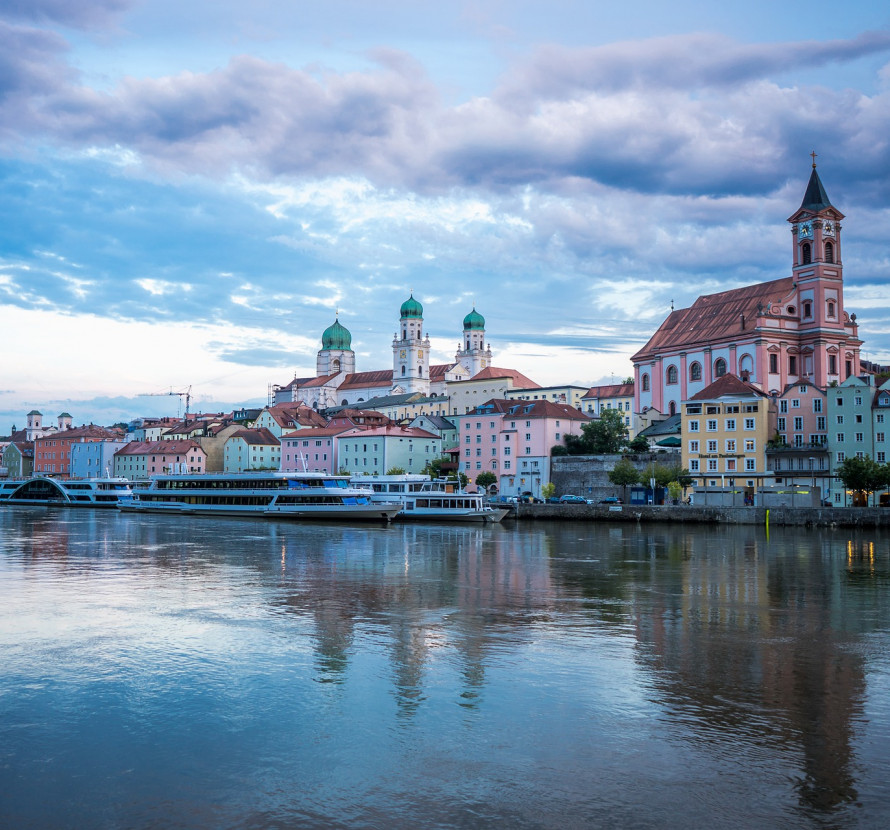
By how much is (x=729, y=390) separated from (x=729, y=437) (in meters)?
4.62

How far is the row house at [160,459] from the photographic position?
4724 inches

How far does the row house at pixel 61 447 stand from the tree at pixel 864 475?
104490mm

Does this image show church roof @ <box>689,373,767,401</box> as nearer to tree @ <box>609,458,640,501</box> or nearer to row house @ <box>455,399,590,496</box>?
tree @ <box>609,458,640,501</box>

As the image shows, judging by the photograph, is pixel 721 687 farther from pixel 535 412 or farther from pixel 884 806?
pixel 535 412

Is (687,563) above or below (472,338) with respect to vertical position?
below

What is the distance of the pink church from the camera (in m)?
83.6

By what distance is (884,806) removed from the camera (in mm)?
10344

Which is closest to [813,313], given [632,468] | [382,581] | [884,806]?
[632,468]

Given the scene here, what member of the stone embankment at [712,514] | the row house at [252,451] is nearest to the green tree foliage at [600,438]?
the stone embankment at [712,514]

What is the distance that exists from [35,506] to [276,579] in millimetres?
76673

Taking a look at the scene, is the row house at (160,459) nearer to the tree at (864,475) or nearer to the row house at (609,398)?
the row house at (609,398)

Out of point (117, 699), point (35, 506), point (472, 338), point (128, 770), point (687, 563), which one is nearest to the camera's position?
point (128, 770)

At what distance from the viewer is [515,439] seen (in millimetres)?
86562

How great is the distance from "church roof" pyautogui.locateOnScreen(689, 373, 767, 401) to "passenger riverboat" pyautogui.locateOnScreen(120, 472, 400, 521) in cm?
2659
